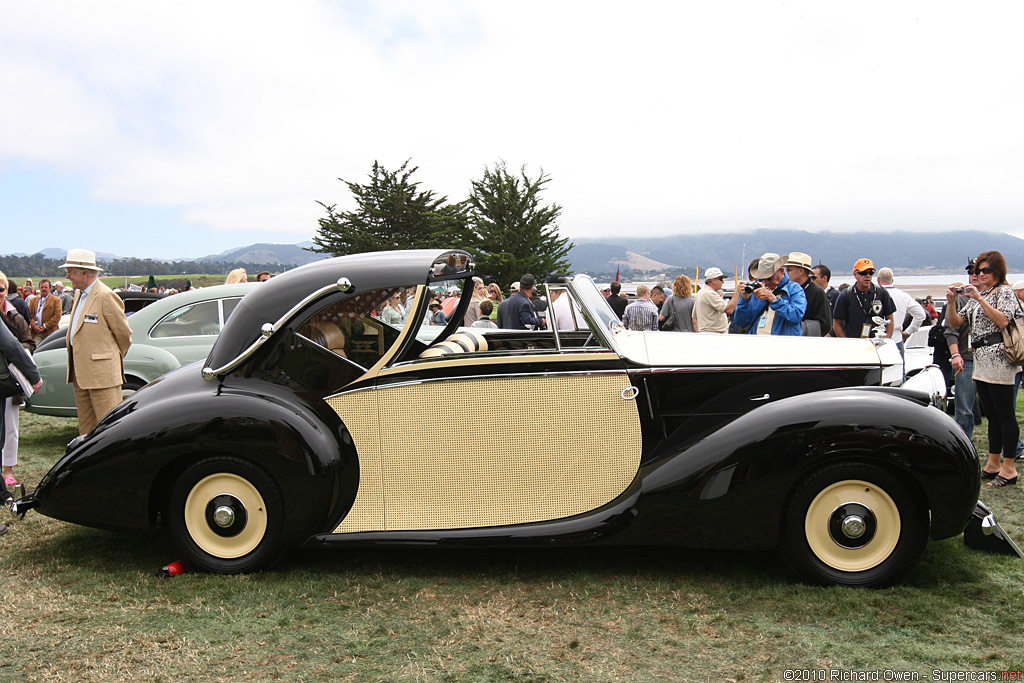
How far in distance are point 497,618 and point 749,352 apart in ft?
6.81

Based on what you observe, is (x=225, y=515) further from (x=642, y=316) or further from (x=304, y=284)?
(x=642, y=316)

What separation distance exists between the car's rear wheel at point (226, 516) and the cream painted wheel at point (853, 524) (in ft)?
9.37

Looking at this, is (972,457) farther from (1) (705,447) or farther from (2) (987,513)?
(1) (705,447)

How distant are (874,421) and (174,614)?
3.59 meters

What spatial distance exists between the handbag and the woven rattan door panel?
3428 mm

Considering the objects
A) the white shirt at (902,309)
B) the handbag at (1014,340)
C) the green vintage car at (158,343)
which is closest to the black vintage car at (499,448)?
the handbag at (1014,340)

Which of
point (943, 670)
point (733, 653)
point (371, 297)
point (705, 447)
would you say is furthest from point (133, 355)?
point (943, 670)

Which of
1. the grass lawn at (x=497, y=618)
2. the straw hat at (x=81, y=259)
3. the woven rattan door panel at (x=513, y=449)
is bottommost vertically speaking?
the grass lawn at (x=497, y=618)

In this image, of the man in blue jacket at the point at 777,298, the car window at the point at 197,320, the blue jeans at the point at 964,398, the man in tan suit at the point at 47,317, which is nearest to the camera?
the man in blue jacket at the point at 777,298

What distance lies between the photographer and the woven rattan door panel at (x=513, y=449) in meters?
3.70

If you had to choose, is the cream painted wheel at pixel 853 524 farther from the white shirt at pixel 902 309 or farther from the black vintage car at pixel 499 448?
the white shirt at pixel 902 309

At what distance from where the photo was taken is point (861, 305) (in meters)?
6.98

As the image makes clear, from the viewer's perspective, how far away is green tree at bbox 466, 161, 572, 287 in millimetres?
39281

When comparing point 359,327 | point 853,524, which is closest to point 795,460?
point 853,524
